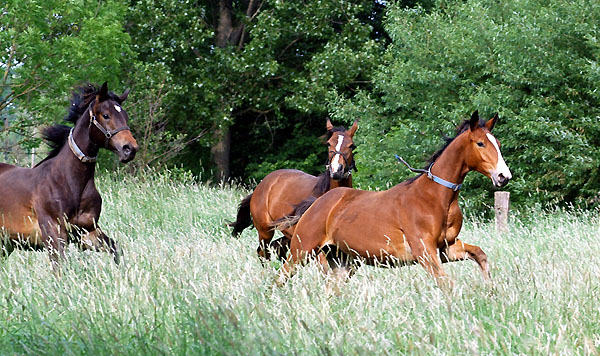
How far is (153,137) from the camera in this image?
67.6 feet

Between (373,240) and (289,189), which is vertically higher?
(373,240)

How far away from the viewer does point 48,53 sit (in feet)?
50.0

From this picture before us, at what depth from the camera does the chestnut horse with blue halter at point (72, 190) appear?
7.13 m

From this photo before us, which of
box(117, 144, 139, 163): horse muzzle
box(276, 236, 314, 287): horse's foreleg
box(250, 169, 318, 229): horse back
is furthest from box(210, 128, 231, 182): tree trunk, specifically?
box(276, 236, 314, 287): horse's foreleg

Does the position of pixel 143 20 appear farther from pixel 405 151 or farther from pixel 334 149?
pixel 334 149

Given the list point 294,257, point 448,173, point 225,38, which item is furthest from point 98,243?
point 225,38

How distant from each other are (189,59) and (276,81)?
308 cm

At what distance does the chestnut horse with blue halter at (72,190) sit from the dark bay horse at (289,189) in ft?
6.04

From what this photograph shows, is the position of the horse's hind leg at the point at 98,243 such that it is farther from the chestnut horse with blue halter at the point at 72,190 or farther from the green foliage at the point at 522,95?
the green foliage at the point at 522,95

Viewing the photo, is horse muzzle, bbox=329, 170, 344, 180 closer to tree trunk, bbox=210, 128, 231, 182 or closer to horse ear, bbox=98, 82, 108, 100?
horse ear, bbox=98, 82, 108, 100

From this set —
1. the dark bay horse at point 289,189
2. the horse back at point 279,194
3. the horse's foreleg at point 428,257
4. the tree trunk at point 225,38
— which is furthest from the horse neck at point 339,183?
the tree trunk at point 225,38

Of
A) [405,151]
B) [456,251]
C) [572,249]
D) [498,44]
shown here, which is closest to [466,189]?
[405,151]

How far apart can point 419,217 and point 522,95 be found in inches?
382

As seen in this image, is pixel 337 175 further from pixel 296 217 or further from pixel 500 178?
pixel 500 178
